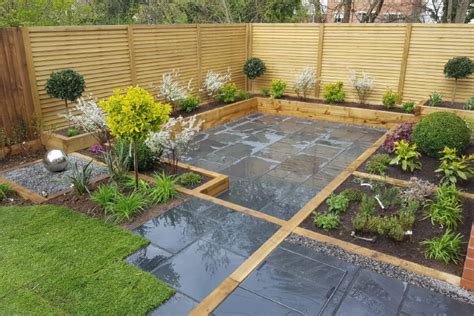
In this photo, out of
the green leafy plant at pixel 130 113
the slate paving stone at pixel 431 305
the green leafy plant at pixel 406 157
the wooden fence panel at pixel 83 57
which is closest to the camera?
the slate paving stone at pixel 431 305

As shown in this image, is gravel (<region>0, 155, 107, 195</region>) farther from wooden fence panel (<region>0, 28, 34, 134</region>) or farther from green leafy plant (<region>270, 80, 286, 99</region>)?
green leafy plant (<region>270, 80, 286, 99</region>)

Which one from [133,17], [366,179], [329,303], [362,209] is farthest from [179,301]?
[133,17]

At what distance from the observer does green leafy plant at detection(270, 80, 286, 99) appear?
918 centimetres

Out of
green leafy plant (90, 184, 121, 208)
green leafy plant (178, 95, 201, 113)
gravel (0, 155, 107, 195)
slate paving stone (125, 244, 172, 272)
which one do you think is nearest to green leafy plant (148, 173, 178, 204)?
green leafy plant (90, 184, 121, 208)

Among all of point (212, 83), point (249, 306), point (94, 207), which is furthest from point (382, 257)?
point (212, 83)

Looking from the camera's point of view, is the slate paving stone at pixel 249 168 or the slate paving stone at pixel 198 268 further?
the slate paving stone at pixel 249 168

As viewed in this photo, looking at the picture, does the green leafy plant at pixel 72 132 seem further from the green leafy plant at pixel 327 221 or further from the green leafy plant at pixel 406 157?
the green leafy plant at pixel 406 157

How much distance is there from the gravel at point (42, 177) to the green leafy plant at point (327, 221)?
2941 mm

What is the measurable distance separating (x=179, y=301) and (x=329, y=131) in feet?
18.5

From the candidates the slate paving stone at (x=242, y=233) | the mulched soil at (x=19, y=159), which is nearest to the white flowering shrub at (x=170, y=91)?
the mulched soil at (x=19, y=159)

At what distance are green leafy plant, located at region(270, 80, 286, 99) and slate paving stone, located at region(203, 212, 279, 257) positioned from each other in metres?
5.62

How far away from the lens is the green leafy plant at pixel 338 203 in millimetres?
3959

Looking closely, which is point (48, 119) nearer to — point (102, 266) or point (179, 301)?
point (102, 266)

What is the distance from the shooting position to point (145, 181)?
15.4ft
